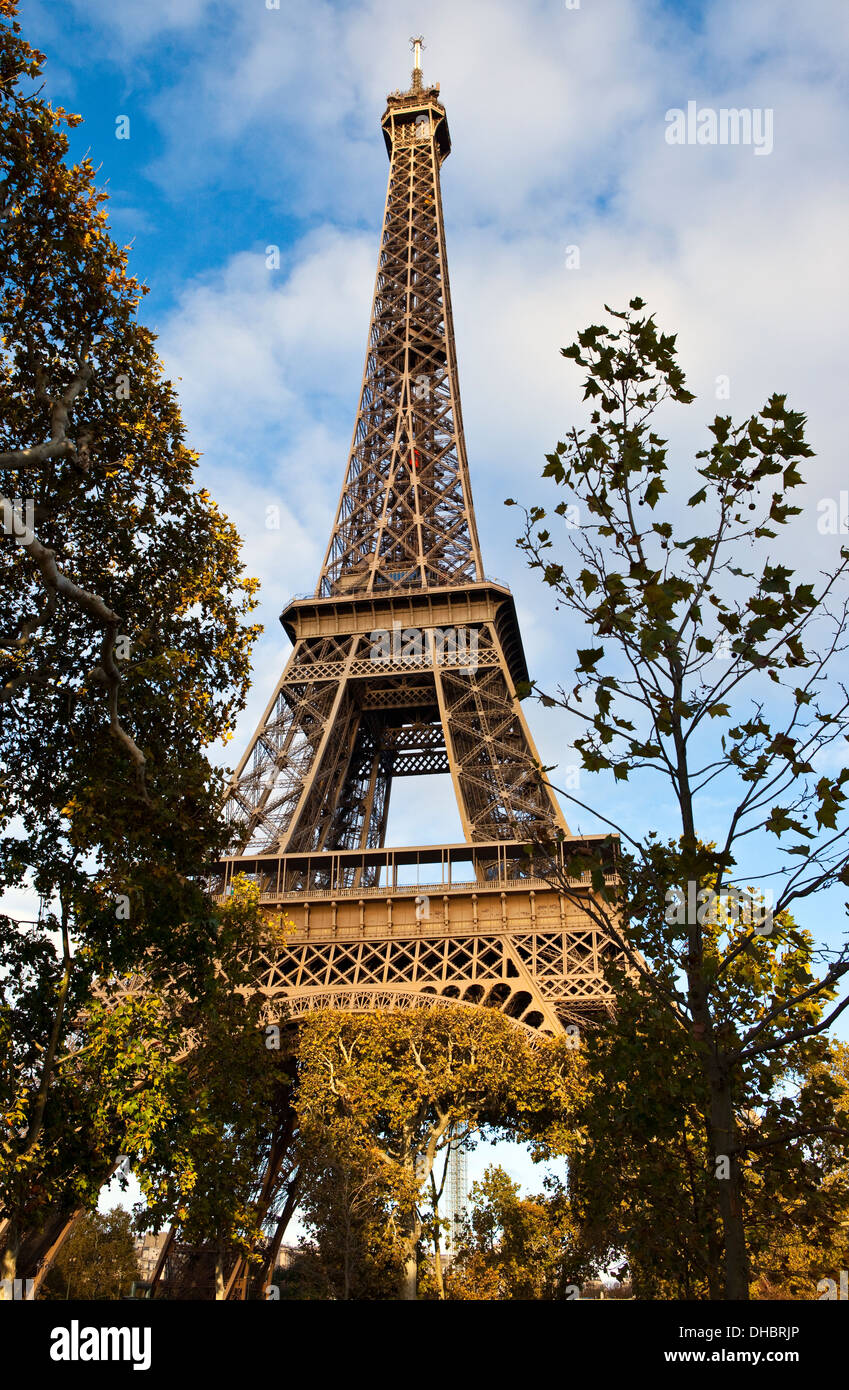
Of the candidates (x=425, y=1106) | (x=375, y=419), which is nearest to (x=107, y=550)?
(x=425, y=1106)

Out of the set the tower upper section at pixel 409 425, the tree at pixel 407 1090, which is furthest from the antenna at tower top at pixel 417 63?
the tree at pixel 407 1090

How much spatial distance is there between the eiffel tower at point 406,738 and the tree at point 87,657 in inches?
397

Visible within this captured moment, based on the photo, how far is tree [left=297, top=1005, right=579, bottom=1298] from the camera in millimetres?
26250

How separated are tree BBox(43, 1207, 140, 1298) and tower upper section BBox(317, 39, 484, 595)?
112 ft

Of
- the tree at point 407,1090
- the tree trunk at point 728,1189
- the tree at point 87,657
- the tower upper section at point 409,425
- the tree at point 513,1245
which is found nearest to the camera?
the tree trunk at point 728,1189

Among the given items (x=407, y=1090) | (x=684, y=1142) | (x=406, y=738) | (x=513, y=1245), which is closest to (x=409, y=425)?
(x=406, y=738)

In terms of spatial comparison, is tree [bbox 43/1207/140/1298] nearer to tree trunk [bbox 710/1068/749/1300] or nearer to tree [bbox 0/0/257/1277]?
tree [bbox 0/0/257/1277]

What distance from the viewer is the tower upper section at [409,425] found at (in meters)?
44.4

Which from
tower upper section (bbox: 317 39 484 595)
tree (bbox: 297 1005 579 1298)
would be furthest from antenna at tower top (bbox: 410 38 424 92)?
tree (bbox: 297 1005 579 1298)

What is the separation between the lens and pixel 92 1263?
5416 cm

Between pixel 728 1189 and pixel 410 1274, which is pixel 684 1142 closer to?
pixel 728 1189

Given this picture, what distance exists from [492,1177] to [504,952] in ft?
25.7

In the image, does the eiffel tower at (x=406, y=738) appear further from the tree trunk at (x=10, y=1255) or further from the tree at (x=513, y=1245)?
the tree trunk at (x=10, y=1255)
